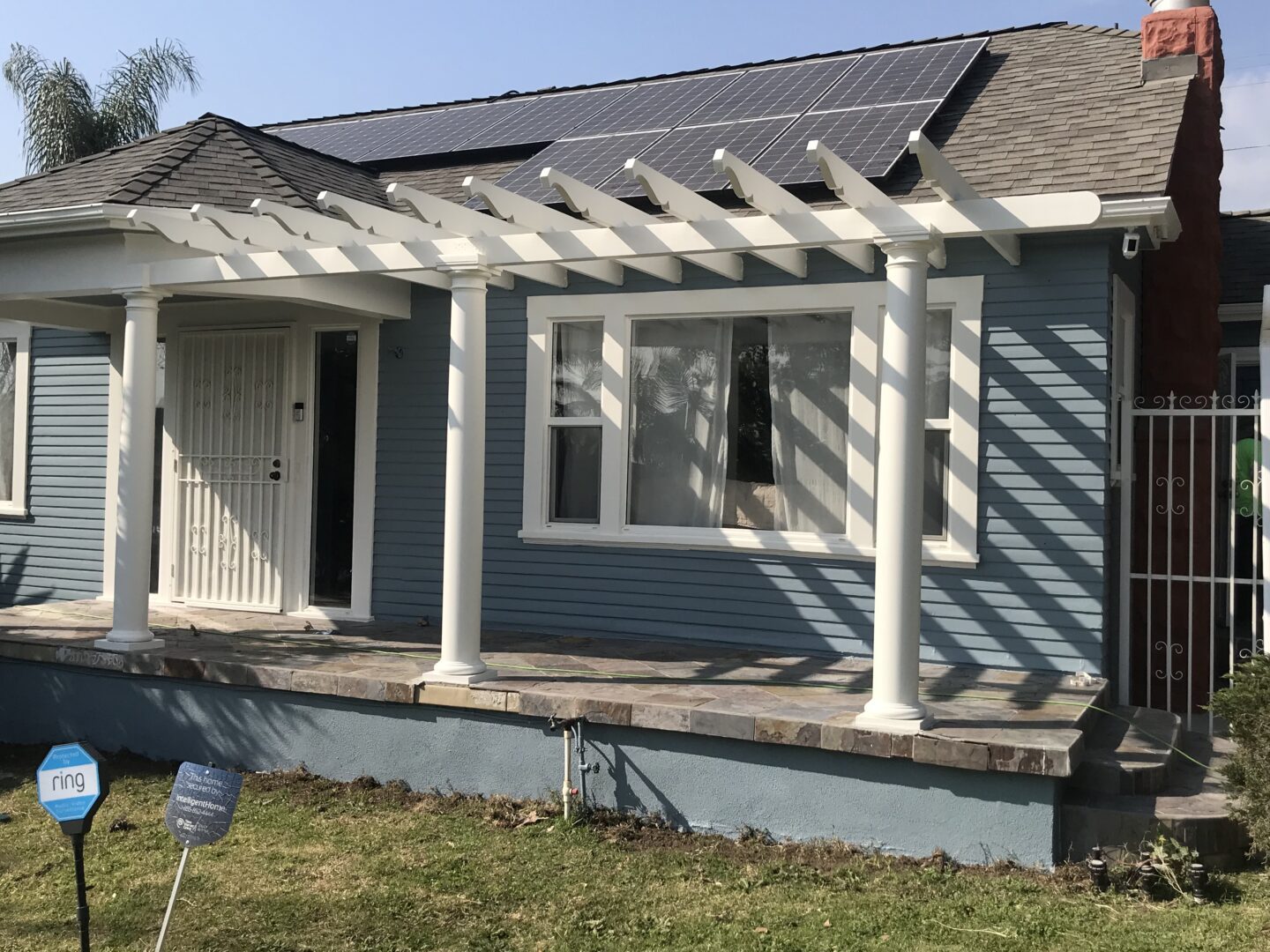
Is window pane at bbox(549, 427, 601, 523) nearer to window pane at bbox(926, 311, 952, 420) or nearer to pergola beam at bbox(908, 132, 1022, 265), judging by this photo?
window pane at bbox(926, 311, 952, 420)

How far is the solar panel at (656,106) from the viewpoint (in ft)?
30.6

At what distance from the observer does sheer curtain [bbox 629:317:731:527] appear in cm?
770

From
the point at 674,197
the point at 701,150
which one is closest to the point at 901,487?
the point at 674,197

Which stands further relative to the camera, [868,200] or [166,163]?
[166,163]

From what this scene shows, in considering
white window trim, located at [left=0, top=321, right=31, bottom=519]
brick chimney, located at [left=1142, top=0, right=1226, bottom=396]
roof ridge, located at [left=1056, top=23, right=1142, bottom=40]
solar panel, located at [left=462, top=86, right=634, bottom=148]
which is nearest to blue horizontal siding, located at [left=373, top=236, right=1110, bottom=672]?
brick chimney, located at [left=1142, top=0, right=1226, bottom=396]

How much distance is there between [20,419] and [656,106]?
6122 mm

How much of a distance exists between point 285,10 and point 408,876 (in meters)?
6.83

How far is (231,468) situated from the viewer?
910 cm

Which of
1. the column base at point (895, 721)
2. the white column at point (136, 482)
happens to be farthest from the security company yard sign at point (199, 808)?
the white column at point (136, 482)

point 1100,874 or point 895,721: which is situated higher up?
point 895,721

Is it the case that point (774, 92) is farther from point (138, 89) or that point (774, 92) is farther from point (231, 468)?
point (138, 89)

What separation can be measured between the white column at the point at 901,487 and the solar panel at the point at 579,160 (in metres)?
3.45

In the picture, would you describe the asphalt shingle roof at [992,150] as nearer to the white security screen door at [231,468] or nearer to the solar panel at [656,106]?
the solar panel at [656,106]

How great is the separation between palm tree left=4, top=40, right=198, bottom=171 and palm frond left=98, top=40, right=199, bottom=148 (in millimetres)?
16
